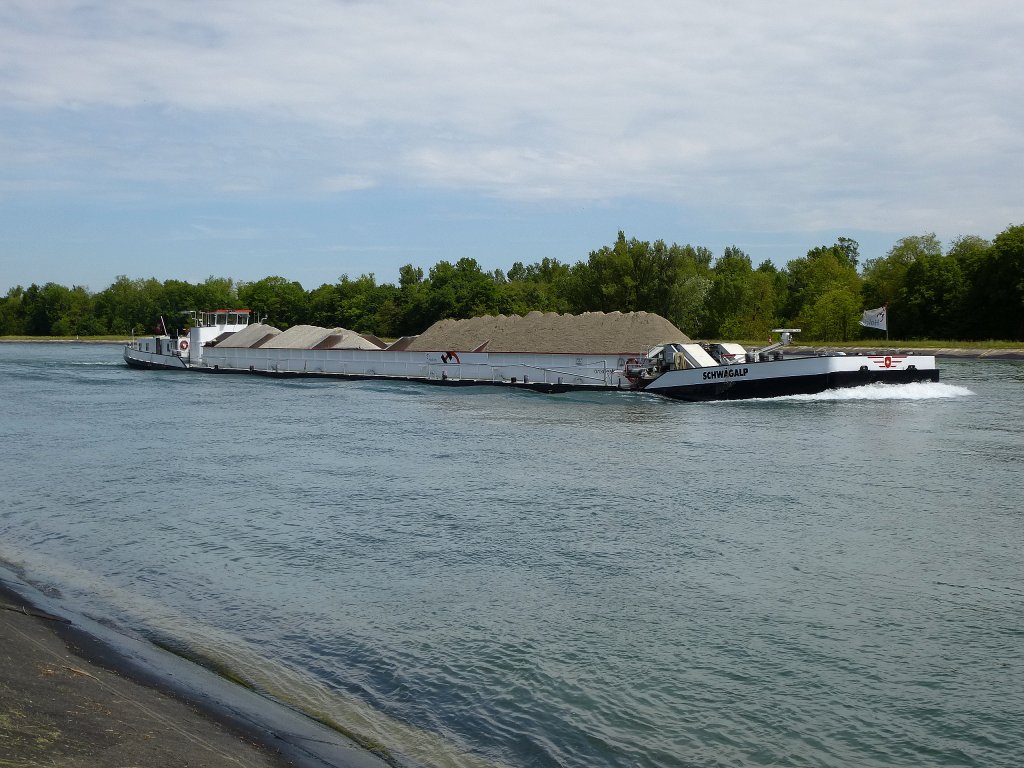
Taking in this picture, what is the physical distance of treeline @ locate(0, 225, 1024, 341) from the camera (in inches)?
3497

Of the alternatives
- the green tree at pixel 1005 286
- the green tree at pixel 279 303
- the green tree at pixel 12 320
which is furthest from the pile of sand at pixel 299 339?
the green tree at pixel 12 320

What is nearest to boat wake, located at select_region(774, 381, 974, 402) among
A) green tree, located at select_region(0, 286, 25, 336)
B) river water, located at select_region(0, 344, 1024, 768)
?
river water, located at select_region(0, 344, 1024, 768)

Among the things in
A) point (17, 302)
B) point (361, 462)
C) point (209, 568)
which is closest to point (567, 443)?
point (361, 462)

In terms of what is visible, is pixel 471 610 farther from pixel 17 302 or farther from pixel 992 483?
pixel 17 302

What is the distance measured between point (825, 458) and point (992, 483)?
4.54m

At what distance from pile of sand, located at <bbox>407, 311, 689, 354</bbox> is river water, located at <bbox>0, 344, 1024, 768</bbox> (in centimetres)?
2406

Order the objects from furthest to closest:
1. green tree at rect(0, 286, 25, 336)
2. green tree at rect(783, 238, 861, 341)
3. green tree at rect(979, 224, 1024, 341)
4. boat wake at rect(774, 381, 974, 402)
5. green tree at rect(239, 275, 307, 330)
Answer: green tree at rect(0, 286, 25, 336) < green tree at rect(239, 275, 307, 330) < green tree at rect(783, 238, 861, 341) < green tree at rect(979, 224, 1024, 341) < boat wake at rect(774, 381, 974, 402)

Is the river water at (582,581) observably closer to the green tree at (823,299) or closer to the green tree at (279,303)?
the green tree at (823,299)

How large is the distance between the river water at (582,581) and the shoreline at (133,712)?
49 centimetres

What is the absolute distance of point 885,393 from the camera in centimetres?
3781

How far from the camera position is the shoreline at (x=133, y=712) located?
600cm

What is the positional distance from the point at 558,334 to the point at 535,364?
4.08 meters

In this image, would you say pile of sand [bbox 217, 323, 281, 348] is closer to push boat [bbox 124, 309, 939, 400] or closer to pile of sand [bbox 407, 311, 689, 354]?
push boat [bbox 124, 309, 939, 400]

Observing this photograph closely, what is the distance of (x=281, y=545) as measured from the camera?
47.9 feet
